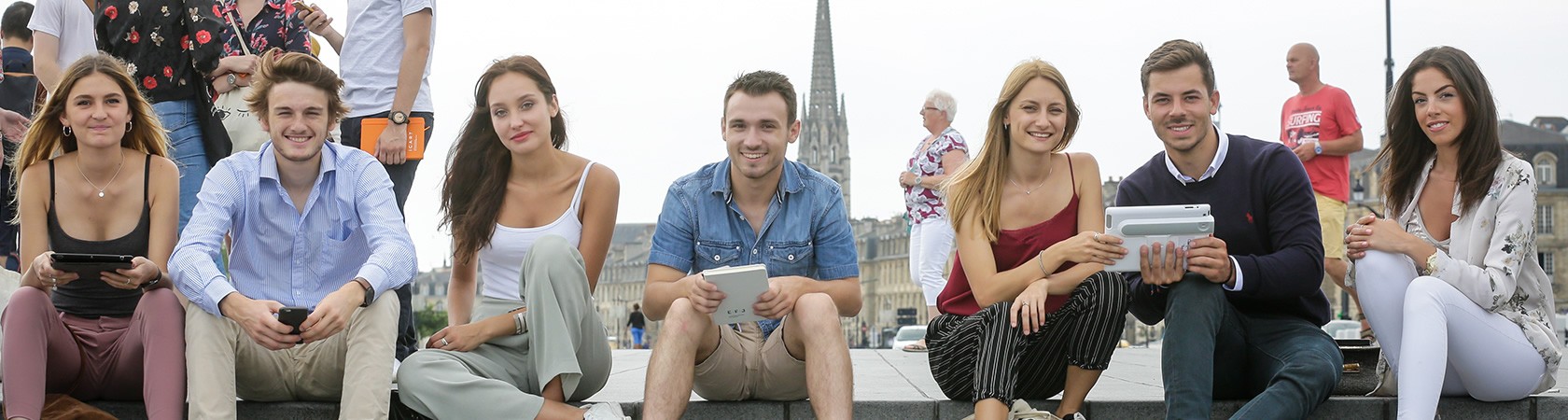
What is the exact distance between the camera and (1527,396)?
5133 mm

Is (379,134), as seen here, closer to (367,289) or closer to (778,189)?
(367,289)

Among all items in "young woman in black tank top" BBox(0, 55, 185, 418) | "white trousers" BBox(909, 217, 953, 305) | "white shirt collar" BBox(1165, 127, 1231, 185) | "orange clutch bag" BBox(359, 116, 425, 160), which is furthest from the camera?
"white trousers" BBox(909, 217, 953, 305)

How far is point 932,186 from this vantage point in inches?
386

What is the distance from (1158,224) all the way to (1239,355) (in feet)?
2.25

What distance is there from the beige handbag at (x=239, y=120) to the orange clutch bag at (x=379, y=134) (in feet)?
1.50

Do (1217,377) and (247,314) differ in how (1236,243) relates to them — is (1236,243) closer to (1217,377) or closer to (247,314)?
(1217,377)

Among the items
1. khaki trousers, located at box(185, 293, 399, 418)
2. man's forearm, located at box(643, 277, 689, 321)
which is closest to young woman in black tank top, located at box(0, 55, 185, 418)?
khaki trousers, located at box(185, 293, 399, 418)

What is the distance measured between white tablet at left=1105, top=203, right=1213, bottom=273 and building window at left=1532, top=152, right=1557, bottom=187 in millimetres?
86646

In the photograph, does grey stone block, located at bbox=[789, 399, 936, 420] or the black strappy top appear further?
grey stone block, located at bbox=[789, 399, 936, 420]

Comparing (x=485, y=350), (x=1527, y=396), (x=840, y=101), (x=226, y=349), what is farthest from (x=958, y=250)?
(x=840, y=101)

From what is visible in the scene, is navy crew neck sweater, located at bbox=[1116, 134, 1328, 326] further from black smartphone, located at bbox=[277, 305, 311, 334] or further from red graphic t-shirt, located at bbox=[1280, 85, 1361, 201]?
red graphic t-shirt, located at bbox=[1280, 85, 1361, 201]

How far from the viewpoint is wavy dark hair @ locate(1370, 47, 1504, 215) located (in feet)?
16.5

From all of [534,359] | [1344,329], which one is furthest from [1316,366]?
[1344,329]

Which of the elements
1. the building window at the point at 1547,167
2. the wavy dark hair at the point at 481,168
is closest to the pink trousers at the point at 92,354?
the wavy dark hair at the point at 481,168
